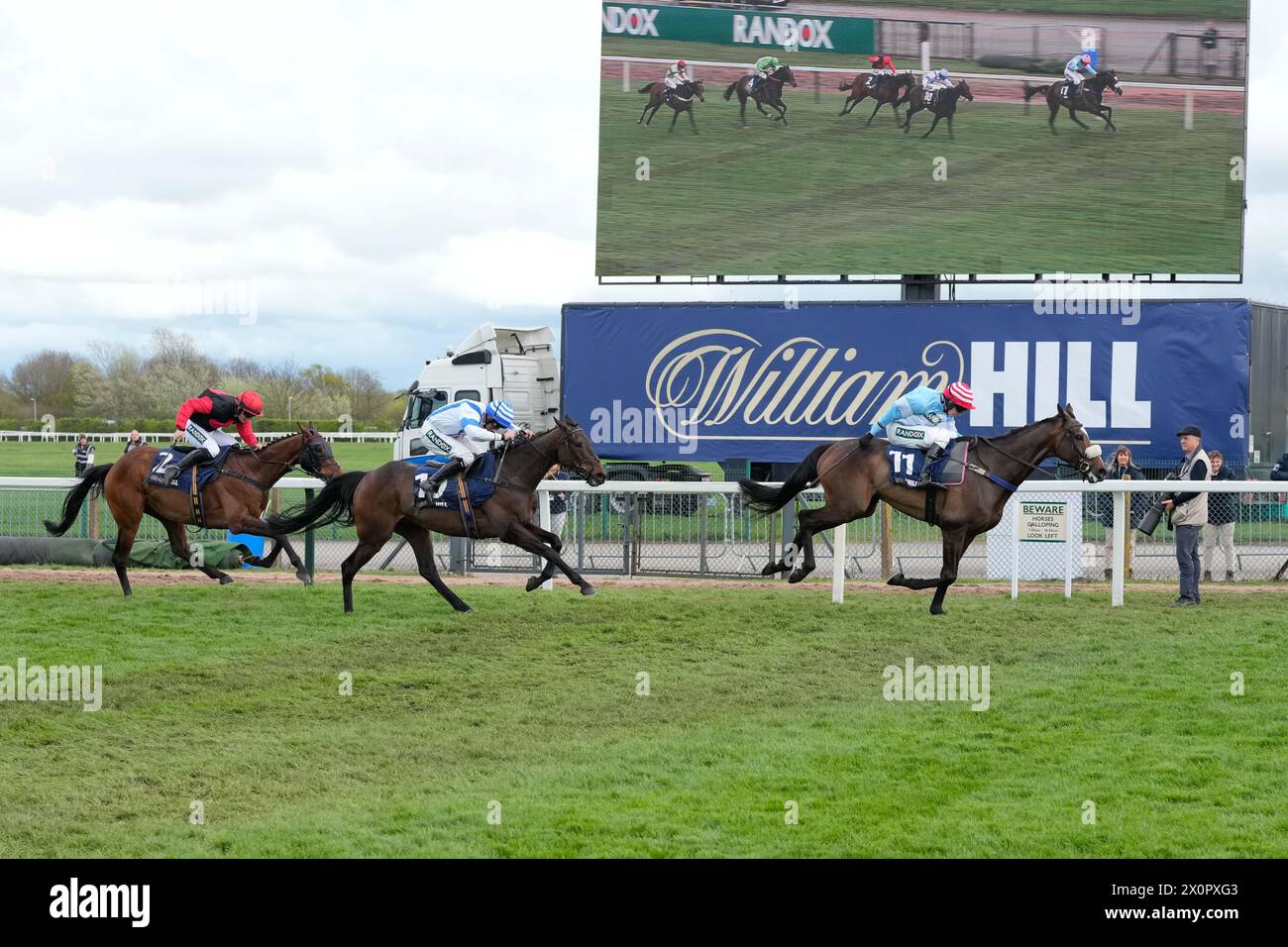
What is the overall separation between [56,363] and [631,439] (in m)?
64.8

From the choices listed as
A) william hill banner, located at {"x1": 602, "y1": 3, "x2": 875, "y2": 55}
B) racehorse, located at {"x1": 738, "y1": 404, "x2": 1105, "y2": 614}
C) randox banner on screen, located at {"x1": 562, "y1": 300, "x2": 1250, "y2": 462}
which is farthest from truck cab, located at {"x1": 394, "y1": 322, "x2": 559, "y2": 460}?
racehorse, located at {"x1": 738, "y1": 404, "x2": 1105, "y2": 614}

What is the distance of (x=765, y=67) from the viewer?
21.2 meters

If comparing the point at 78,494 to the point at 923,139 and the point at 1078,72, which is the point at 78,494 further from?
the point at 1078,72

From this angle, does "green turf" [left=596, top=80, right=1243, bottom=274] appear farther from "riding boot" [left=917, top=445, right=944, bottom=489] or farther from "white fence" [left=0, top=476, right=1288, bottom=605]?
"riding boot" [left=917, top=445, right=944, bottom=489]

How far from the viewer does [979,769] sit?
21.1 ft

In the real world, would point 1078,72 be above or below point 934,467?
above

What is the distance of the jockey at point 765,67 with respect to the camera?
835 inches

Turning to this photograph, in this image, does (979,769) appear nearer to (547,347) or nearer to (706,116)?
(706,116)

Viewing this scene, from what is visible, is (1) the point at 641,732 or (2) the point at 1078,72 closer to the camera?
(1) the point at 641,732

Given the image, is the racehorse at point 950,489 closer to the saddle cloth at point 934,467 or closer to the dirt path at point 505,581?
the saddle cloth at point 934,467

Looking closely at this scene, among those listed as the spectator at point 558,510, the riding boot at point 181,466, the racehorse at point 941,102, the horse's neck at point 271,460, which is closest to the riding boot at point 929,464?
the spectator at point 558,510

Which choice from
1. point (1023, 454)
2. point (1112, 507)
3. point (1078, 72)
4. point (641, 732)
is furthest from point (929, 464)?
point (1078, 72)

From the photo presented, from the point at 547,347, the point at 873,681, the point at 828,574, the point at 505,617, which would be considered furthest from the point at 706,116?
the point at 873,681

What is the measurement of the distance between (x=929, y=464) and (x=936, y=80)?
12.3 metres
